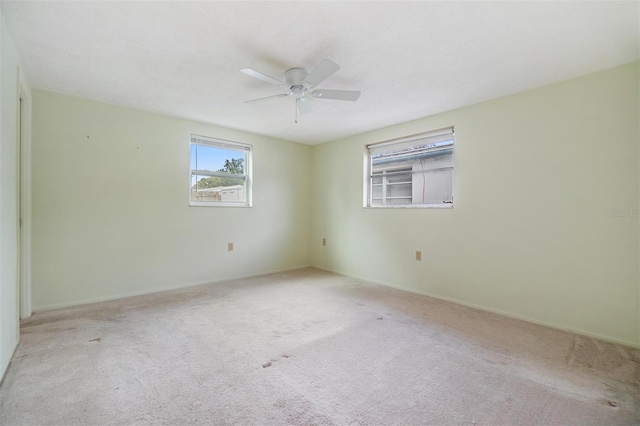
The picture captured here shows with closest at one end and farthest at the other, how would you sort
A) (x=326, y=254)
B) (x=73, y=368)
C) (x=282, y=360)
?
1. (x=73, y=368)
2. (x=282, y=360)
3. (x=326, y=254)

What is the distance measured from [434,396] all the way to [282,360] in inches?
38.1

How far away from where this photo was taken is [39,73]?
244cm

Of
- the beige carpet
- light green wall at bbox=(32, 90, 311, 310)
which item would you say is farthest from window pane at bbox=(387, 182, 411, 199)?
light green wall at bbox=(32, 90, 311, 310)

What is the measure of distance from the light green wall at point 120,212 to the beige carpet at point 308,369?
0.47 meters

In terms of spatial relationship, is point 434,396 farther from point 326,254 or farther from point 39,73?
point 39,73

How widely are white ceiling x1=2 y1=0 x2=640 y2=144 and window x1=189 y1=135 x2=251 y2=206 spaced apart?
0.98 meters

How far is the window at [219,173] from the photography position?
3.84 metres

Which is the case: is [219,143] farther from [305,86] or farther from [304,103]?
[305,86]

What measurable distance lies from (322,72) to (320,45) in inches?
6.8

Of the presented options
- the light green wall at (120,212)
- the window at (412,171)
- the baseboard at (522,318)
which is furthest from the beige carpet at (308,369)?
the window at (412,171)

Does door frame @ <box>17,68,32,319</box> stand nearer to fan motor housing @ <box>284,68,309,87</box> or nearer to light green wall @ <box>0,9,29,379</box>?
light green wall @ <box>0,9,29,379</box>

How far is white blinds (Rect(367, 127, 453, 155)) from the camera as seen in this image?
3.41 meters

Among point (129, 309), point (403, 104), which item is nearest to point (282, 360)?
point (129, 309)

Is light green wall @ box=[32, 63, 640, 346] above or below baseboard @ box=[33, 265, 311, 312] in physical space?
above
